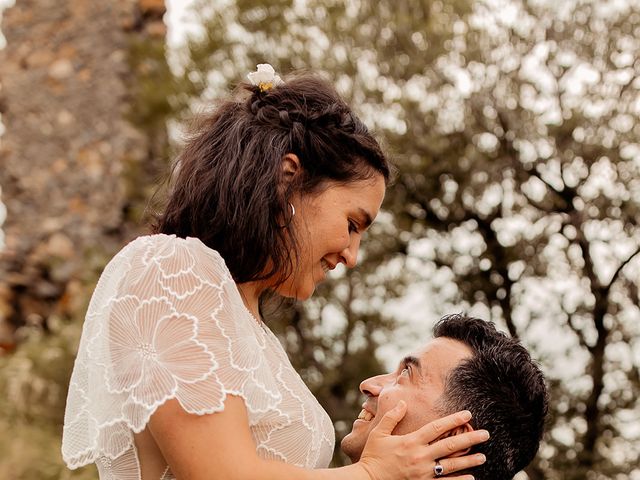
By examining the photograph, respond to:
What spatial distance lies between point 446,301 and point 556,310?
0.81 meters

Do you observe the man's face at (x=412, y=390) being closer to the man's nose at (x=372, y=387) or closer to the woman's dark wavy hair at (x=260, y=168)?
the man's nose at (x=372, y=387)

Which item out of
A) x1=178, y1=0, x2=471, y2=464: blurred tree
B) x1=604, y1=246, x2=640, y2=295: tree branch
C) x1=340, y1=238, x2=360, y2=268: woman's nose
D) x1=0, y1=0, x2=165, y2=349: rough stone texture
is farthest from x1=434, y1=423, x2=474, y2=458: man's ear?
x1=0, y1=0, x2=165, y2=349: rough stone texture

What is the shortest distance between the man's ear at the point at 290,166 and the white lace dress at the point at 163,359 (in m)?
0.28

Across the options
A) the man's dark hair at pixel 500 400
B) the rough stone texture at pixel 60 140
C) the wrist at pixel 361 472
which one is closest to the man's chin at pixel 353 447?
the man's dark hair at pixel 500 400

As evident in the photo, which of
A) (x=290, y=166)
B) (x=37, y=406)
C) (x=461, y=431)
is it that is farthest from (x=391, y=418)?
(x=37, y=406)

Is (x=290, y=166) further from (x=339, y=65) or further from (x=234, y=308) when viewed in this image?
(x=339, y=65)

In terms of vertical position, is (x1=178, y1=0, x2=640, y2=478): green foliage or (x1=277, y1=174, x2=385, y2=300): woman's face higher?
(x1=277, y1=174, x2=385, y2=300): woman's face

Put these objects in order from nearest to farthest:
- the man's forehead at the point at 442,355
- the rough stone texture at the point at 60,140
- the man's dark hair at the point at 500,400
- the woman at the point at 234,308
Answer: the woman at the point at 234,308 → the man's dark hair at the point at 500,400 → the man's forehead at the point at 442,355 → the rough stone texture at the point at 60,140

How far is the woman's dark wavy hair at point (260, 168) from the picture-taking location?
7.69 ft

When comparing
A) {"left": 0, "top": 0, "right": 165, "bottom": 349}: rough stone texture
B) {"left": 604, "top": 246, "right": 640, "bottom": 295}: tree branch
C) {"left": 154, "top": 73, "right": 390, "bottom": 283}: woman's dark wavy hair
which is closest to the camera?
{"left": 154, "top": 73, "right": 390, "bottom": 283}: woman's dark wavy hair

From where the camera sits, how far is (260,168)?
236cm

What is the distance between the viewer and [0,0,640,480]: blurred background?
22.2 ft

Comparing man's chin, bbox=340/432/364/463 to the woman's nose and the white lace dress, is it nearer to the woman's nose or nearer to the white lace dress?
the white lace dress

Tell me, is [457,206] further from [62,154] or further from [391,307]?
[62,154]
